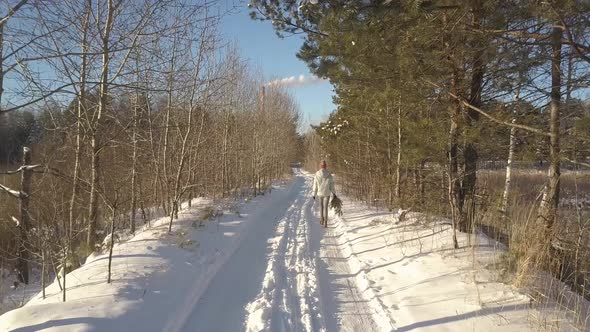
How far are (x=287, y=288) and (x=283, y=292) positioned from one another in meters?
0.17

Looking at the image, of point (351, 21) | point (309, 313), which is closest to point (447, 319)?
point (309, 313)

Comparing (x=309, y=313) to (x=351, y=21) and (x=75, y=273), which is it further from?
(x=351, y=21)

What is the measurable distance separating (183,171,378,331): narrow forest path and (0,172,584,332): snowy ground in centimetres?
2

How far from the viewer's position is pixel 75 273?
5.64m

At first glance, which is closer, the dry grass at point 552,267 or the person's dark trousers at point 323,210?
the dry grass at point 552,267

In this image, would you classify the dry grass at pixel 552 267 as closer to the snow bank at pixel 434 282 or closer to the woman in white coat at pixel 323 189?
the snow bank at pixel 434 282

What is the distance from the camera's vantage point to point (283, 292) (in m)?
5.34

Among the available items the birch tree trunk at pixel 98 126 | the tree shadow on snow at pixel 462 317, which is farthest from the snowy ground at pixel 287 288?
the birch tree trunk at pixel 98 126

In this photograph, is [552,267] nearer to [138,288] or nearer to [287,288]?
[287,288]

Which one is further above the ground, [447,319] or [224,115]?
[224,115]

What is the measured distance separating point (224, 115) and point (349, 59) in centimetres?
1021

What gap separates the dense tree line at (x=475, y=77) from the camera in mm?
5134

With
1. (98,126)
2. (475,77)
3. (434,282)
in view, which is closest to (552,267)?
(434,282)

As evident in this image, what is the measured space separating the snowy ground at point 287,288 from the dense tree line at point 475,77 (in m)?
0.92
